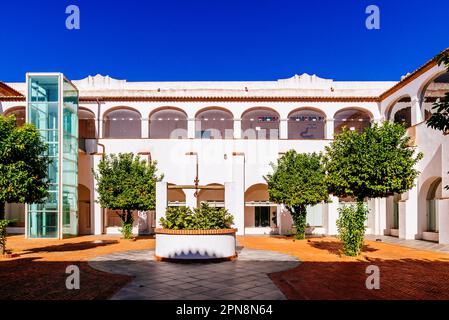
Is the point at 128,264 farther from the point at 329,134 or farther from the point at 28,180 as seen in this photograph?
the point at 329,134

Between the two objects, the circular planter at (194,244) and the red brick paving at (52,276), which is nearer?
the red brick paving at (52,276)

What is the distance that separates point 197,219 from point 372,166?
7.01 m

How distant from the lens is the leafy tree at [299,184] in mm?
19812

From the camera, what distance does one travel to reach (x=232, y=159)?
24.7 metres

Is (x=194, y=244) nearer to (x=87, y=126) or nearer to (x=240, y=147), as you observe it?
(x=240, y=147)

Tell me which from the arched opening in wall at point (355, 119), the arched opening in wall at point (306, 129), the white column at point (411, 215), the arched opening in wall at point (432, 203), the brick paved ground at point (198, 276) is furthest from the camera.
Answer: the arched opening in wall at point (306, 129)

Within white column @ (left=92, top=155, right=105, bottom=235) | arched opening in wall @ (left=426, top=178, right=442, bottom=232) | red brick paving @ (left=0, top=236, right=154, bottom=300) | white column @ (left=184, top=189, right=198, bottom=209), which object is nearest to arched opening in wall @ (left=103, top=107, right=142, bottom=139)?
white column @ (left=92, top=155, right=105, bottom=235)

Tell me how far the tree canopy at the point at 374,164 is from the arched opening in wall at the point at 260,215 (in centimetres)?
1072

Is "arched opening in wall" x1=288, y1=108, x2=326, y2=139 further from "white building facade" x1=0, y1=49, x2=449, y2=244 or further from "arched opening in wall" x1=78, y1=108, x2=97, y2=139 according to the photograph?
"arched opening in wall" x1=78, y1=108, x2=97, y2=139

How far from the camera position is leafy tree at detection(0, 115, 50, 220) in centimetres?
1319

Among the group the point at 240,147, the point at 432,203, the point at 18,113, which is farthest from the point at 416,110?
the point at 18,113

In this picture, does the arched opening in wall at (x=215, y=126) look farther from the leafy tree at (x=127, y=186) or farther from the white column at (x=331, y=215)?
the leafy tree at (x=127, y=186)

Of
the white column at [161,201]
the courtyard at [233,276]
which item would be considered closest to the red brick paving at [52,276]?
the courtyard at [233,276]

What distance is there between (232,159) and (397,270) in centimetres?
1438
